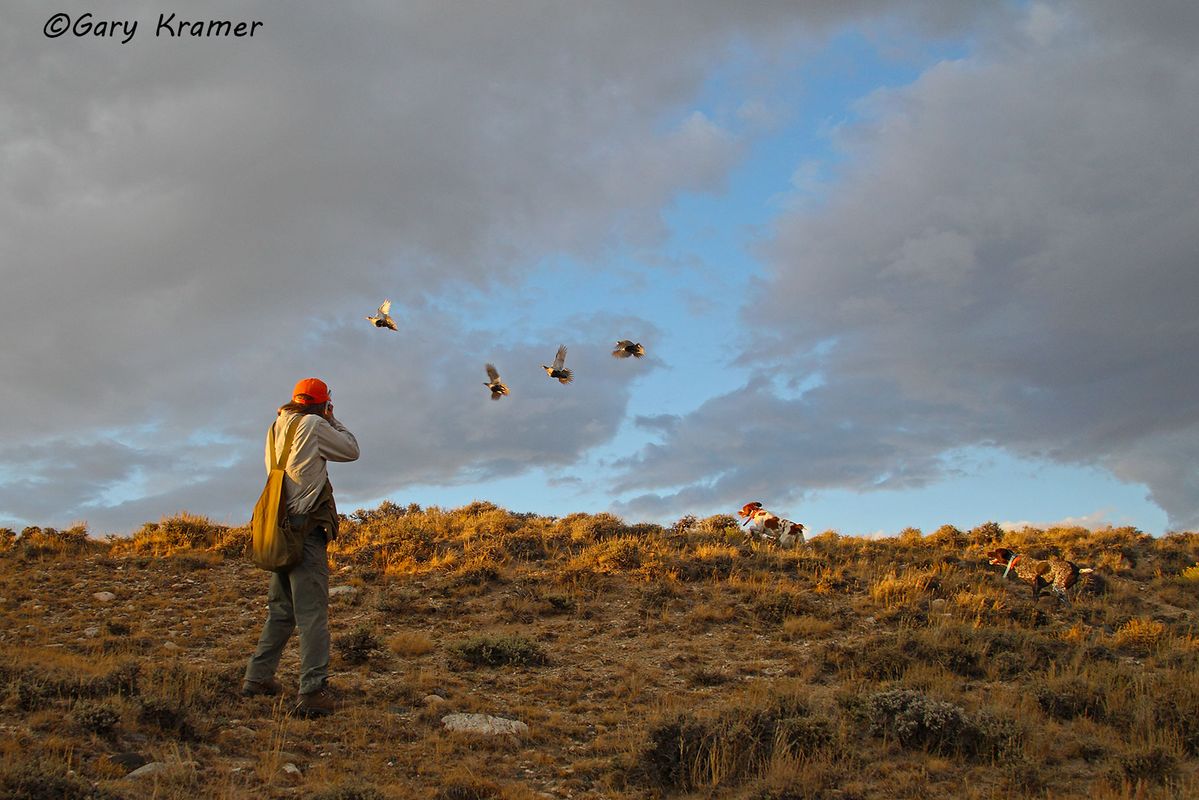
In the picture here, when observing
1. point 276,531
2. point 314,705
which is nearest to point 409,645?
point 314,705

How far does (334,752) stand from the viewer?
22.6 ft

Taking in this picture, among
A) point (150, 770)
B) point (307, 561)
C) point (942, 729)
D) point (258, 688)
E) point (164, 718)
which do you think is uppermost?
point (307, 561)

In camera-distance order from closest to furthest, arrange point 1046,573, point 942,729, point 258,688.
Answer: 1. point 942,729
2. point 258,688
3. point 1046,573

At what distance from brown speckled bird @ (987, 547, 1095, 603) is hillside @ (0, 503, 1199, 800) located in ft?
0.73

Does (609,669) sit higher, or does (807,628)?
(807,628)

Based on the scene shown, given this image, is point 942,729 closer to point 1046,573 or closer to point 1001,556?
point 1046,573

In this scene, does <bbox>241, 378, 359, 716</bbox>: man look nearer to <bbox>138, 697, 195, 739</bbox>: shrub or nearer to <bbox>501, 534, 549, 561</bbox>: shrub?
<bbox>138, 697, 195, 739</bbox>: shrub

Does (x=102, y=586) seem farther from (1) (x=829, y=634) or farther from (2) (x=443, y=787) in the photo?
(1) (x=829, y=634)

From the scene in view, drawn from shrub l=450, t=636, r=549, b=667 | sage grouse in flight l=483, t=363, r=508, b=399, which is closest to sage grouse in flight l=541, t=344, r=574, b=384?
sage grouse in flight l=483, t=363, r=508, b=399

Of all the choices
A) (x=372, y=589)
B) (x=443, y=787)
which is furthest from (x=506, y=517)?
(x=443, y=787)

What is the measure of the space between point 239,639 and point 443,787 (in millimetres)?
5725

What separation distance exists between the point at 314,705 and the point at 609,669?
3.50m

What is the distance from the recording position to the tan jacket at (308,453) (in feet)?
25.7

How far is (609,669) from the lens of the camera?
9.94 meters
